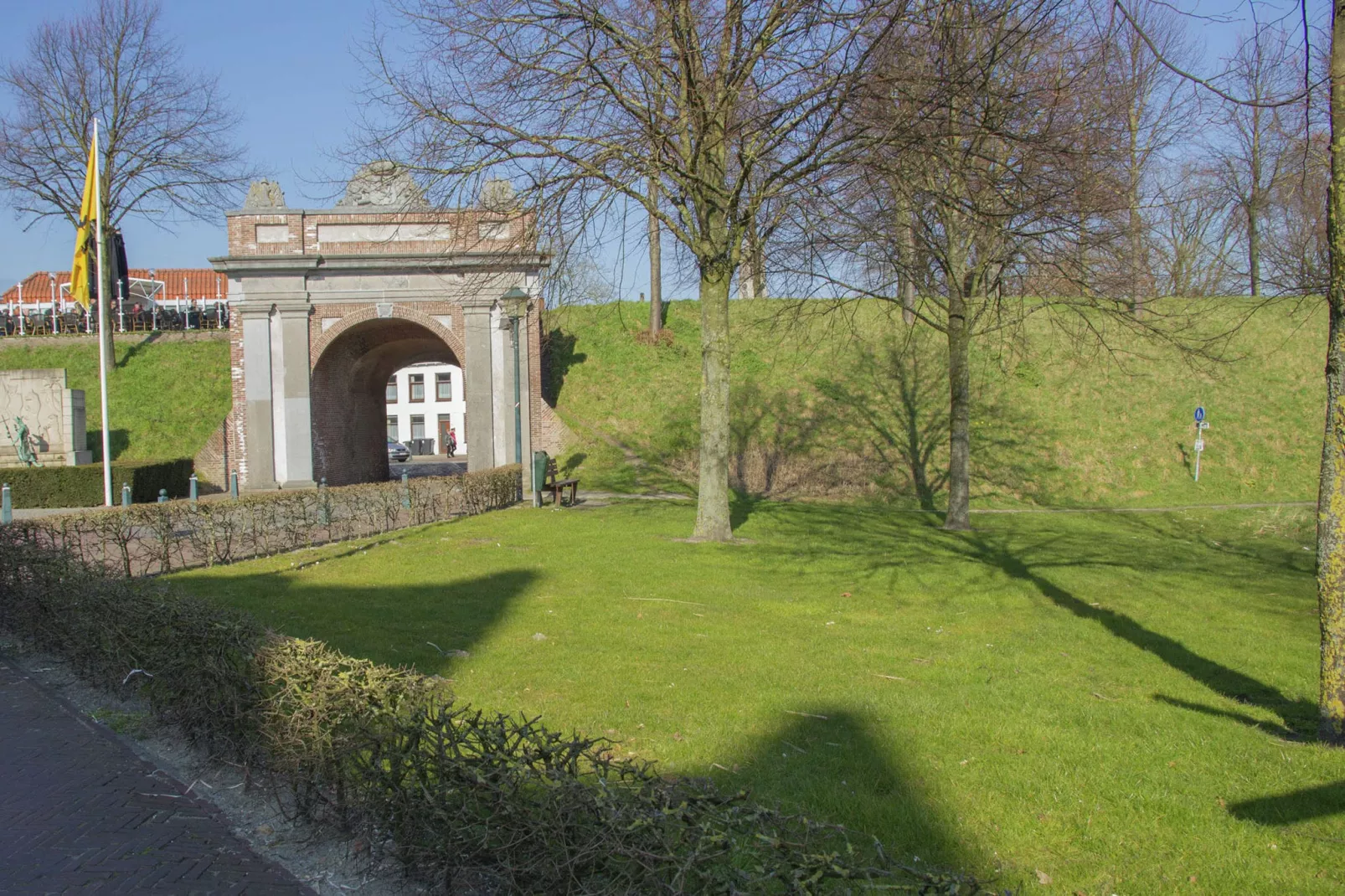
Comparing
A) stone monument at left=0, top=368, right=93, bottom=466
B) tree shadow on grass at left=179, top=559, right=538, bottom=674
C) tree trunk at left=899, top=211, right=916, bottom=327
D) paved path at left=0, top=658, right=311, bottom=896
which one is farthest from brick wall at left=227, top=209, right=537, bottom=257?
paved path at left=0, top=658, right=311, bottom=896

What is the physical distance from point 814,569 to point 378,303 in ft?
51.3

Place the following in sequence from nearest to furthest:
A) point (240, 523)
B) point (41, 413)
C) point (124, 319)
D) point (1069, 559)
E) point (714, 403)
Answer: point (240, 523) < point (714, 403) < point (1069, 559) < point (41, 413) < point (124, 319)

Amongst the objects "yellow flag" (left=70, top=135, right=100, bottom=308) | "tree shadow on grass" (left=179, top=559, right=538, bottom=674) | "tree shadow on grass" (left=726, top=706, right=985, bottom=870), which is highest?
"yellow flag" (left=70, top=135, right=100, bottom=308)

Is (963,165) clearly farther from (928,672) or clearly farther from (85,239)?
(85,239)

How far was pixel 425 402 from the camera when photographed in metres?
59.7

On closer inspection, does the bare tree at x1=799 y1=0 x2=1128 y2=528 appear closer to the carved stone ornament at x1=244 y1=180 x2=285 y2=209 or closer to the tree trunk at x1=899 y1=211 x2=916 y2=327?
the tree trunk at x1=899 y1=211 x2=916 y2=327

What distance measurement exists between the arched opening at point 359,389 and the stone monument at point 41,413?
23.2 ft

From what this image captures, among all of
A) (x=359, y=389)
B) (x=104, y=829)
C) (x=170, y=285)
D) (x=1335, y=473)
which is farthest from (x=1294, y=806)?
(x=170, y=285)

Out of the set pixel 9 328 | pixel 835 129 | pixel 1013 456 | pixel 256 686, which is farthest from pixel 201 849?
pixel 9 328

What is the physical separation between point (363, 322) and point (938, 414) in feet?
51.9

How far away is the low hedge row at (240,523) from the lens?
10.4 metres

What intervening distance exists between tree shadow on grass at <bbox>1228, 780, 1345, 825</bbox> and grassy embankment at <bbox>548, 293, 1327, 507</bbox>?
17.9 meters

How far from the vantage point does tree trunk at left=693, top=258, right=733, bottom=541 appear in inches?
521

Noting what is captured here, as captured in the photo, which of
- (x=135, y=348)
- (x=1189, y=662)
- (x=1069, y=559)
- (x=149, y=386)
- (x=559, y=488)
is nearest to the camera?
(x=1189, y=662)
